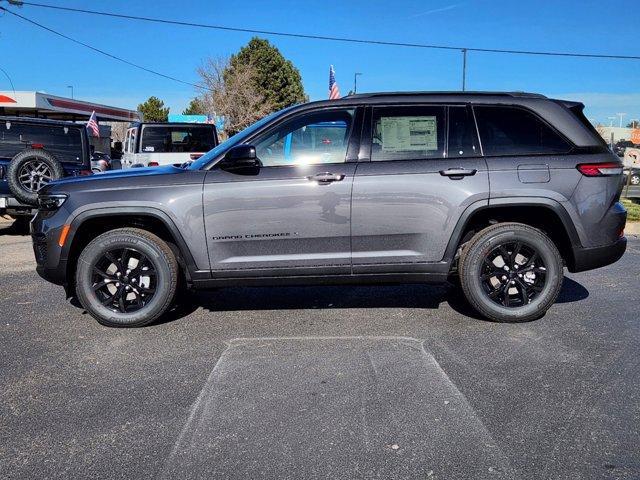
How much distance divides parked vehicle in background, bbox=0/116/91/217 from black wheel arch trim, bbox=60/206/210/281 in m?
4.21

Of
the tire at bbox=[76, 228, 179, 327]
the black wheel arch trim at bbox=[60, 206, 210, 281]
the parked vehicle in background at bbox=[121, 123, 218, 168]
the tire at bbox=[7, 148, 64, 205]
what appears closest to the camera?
the black wheel arch trim at bbox=[60, 206, 210, 281]

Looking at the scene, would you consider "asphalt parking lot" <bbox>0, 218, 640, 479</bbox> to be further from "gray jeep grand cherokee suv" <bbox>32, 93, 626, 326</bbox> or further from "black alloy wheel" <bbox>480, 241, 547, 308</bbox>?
"gray jeep grand cherokee suv" <bbox>32, 93, 626, 326</bbox>

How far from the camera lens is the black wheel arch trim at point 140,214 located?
4480mm

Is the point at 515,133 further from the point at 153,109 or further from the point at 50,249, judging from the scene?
the point at 153,109

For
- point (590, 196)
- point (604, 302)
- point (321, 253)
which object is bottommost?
point (604, 302)

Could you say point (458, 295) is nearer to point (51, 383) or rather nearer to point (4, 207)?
point (51, 383)

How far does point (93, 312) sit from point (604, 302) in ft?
15.5

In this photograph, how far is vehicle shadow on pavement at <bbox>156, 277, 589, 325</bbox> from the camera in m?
5.33

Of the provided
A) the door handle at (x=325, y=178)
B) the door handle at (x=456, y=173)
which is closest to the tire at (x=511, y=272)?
the door handle at (x=456, y=173)

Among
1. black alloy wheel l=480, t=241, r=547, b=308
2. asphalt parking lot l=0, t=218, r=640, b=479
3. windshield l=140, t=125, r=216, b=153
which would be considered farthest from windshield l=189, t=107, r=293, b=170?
windshield l=140, t=125, r=216, b=153

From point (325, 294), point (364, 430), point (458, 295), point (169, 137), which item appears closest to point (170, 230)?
point (325, 294)

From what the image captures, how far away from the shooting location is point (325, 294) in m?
5.79

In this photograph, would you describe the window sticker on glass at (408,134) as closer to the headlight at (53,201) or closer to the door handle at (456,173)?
the door handle at (456,173)

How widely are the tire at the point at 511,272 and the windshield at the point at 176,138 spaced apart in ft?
31.6
